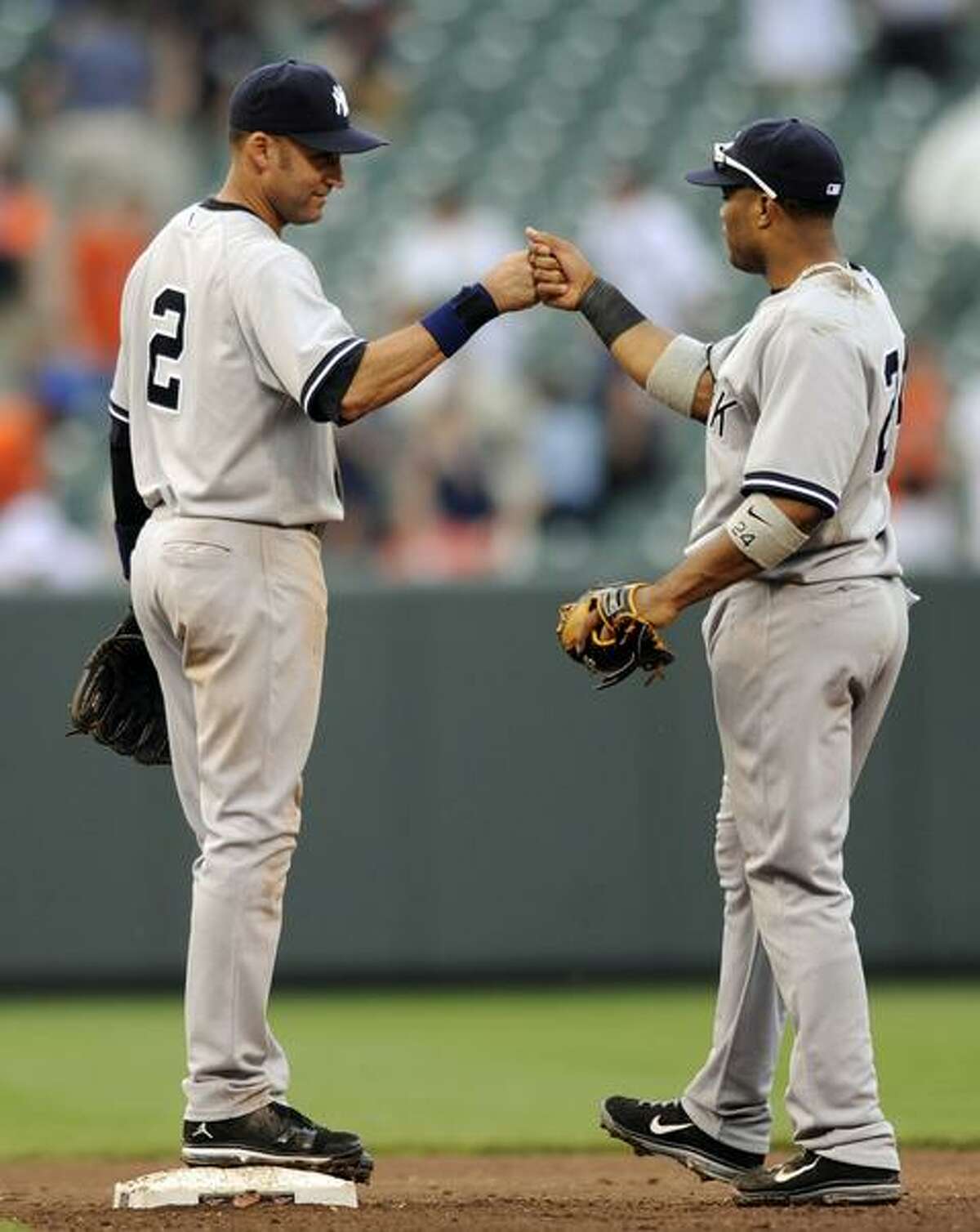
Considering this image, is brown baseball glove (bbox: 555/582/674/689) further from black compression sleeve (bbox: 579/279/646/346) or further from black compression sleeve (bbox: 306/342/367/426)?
black compression sleeve (bbox: 579/279/646/346)

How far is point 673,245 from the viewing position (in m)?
12.4

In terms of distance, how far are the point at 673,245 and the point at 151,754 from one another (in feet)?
22.9

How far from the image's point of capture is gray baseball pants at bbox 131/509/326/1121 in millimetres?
5242

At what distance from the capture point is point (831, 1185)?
16.8 ft

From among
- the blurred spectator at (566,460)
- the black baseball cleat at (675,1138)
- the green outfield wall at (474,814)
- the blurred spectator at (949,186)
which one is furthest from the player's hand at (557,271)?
the blurred spectator at (949,186)

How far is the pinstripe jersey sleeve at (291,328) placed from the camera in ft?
16.7

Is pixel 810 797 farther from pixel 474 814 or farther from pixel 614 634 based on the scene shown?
pixel 474 814

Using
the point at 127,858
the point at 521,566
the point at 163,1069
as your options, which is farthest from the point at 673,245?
the point at 163,1069

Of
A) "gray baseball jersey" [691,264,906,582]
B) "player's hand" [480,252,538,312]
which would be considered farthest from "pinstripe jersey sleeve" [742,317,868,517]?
"player's hand" [480,252,538,312]

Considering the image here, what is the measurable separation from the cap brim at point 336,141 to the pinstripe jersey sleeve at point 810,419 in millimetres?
883

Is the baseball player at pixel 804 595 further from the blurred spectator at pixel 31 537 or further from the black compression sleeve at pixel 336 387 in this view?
the blurred spectator at pixel 31 537

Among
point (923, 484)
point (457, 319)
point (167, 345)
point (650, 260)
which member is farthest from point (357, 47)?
point (457, 319)

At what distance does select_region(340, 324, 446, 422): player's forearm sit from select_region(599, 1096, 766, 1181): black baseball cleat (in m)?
1.51

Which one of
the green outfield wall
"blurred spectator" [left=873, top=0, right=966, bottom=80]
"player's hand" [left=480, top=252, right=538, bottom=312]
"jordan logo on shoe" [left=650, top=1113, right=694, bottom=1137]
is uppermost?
"blurred spectator" [left=873, top=0, right=966, bottom=80]
